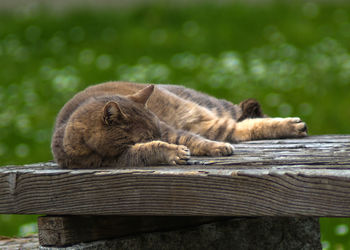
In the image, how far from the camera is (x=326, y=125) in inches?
252

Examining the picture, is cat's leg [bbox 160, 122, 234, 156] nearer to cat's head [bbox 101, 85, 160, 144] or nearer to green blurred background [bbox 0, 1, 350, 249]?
cat's head [bbox 101, 85, 160, 144]

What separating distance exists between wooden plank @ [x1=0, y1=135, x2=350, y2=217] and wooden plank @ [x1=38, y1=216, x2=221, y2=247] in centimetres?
7

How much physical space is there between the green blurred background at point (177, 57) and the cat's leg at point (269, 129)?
2075 millimetres

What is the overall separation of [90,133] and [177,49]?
22.8ft

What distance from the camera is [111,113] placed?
3.06 m

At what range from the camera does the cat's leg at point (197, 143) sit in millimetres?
3219

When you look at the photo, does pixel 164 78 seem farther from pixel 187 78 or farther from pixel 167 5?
pixel 167 5

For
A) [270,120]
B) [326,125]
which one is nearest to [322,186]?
[270,120]

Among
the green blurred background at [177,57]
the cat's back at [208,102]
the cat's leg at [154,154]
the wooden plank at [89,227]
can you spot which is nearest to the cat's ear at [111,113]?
the cat's leg at [154,154]

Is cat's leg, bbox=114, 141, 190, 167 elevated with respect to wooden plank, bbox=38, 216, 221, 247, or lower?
elevated

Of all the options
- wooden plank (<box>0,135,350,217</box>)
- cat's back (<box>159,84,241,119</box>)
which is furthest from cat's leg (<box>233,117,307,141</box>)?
wooden plank (<box>0,135,350,217</box>)

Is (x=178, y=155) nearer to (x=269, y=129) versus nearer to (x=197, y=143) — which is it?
(x=197, y=143)

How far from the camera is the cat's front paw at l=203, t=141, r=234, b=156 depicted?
10.5ft

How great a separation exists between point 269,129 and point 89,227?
5.34ft
